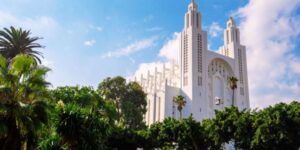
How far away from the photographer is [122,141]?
36250 mm

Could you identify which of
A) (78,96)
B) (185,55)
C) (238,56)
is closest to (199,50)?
(185,55)

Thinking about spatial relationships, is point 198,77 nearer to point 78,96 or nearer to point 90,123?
point 78,96

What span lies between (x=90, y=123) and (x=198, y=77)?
4883 cm

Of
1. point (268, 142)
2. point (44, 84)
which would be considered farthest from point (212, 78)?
point (44, 84)

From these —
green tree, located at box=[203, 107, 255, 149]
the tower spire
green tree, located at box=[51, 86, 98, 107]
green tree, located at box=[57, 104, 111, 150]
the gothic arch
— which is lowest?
green tree, located at box=[57, 104, 111, 150]

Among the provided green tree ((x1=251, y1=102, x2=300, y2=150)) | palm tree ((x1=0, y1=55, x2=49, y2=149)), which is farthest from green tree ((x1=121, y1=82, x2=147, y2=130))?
palm tree ((x1=0, y1=55, x2=49, y2=149))

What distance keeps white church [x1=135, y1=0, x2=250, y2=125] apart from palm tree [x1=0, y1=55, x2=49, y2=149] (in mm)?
51655

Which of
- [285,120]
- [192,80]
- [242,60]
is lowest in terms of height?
[285,120]

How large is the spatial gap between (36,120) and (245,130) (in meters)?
23.1

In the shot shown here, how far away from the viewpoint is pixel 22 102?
14.9 m

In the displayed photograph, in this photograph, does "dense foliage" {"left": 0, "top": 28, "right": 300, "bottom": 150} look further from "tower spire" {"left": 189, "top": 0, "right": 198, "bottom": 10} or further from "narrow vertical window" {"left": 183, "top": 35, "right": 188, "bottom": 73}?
"tower spire" {"left": 189, "top": 0, "right": 198, "bottom": 10}

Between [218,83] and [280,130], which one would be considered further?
[218,83]

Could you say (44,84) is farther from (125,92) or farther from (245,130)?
(125,92)

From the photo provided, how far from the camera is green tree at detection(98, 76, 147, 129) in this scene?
55000mm
